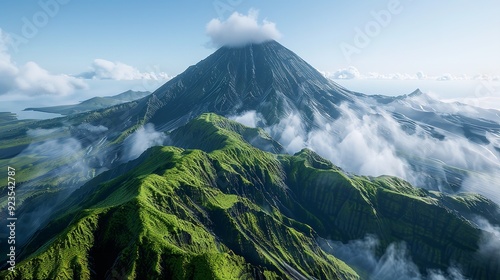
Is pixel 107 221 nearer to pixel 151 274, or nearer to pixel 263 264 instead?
pixel 151 274

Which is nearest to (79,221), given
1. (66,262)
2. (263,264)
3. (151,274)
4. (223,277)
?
(66,262)

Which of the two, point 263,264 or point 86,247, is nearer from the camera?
point 86,247

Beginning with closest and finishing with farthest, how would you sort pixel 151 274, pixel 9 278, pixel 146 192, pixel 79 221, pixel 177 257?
pixel 9 278 → pixel 151 274 → pixel 177 257 → pixel 79 221 → pixel 146 192

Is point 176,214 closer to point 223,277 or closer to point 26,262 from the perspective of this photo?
point 223,277

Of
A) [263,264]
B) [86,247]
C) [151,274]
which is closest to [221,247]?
[263,264]

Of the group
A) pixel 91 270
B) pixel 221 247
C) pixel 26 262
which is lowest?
pixel 221 247

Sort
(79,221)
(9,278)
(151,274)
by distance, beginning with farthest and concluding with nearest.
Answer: (79,221) < (151,274) < (9,278)

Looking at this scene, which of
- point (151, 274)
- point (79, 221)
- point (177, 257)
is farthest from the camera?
point (79, 221)

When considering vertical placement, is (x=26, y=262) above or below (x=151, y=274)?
above

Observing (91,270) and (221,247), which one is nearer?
(91,270)
